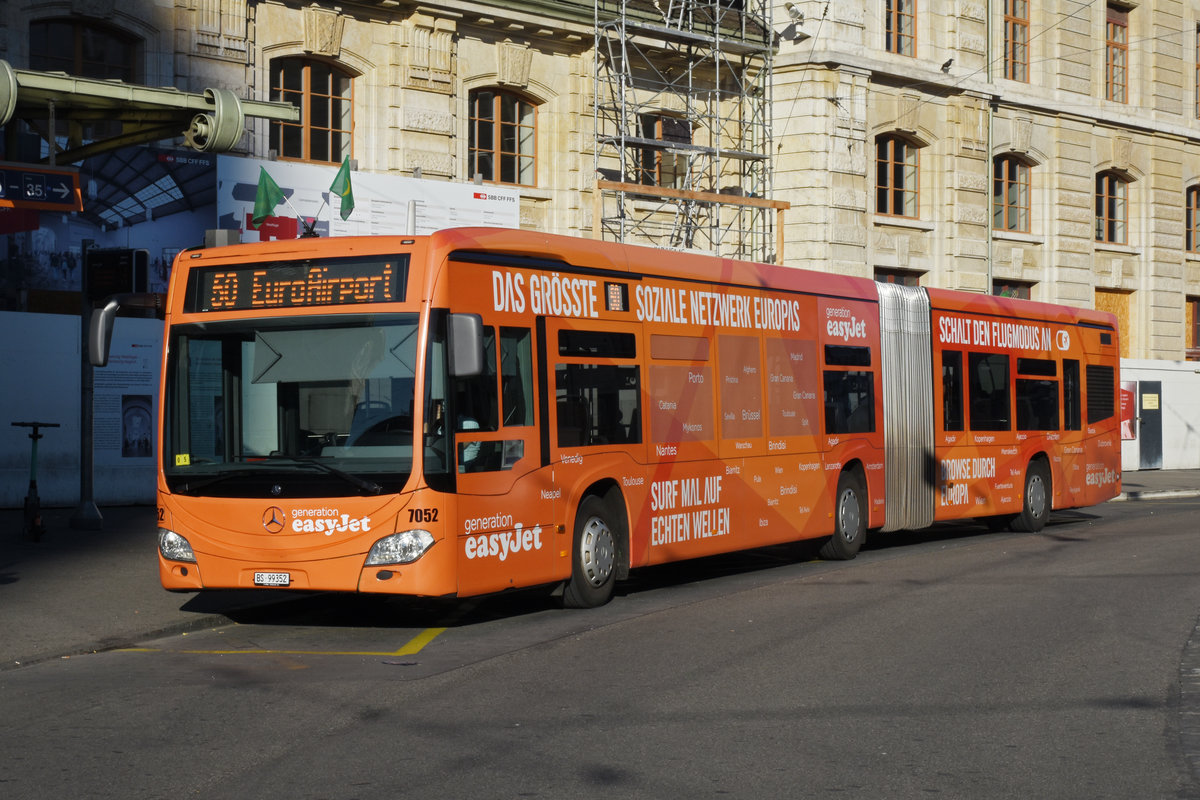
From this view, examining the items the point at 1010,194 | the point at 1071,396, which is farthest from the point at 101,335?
the point at 1010,194

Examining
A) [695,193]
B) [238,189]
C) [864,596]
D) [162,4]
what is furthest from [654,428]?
[695,193]

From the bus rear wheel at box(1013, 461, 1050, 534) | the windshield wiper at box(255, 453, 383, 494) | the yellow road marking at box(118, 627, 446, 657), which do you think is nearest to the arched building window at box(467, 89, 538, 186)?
the bus rear wheel at box(1013, 461, 1050, 534)

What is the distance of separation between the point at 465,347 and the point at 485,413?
0.88 metres

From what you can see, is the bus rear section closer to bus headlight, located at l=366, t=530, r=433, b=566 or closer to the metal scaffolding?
the metal scaffolding

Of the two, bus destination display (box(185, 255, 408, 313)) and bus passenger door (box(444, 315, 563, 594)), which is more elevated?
bus destination display (box(185, 255, 408, 313))

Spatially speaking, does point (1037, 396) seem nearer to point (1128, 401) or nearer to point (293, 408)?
point (293, 408)

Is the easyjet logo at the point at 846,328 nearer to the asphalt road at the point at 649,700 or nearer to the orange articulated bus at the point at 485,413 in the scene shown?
the orange articulated bus at the point at 485,413

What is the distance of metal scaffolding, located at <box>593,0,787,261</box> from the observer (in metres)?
25.9

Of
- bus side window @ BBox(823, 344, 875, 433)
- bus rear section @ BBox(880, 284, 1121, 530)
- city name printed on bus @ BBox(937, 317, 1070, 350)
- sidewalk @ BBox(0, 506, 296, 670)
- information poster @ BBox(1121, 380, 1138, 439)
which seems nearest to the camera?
sidewalk @ BBox(0, 506, 296, 670)

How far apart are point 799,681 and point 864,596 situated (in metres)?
4.24

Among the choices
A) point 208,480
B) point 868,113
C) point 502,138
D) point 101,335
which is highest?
point 868,113

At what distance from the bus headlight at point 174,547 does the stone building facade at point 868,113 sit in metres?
10.5

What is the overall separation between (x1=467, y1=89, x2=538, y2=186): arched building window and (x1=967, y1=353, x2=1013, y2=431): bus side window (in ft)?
28.9

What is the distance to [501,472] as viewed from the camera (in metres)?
11.2
